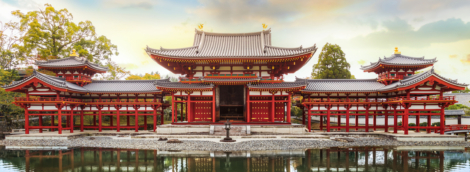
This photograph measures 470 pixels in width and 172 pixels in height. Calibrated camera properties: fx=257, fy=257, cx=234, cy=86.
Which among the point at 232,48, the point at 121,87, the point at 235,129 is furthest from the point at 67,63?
the point at 235,129

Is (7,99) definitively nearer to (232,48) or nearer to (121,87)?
(121,87)

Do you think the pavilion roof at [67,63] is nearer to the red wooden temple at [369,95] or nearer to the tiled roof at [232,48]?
the tiled roof at [232,48]

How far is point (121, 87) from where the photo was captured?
2394 centimetres

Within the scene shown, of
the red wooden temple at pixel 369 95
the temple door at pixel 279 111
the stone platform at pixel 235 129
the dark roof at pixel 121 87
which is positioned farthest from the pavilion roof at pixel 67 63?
the red wooden temple at pixel 369 95

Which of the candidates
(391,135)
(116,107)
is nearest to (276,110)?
(391,135)

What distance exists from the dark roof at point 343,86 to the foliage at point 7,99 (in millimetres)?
29186

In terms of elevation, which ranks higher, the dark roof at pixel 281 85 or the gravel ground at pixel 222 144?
the dark roof at pixel 281 85

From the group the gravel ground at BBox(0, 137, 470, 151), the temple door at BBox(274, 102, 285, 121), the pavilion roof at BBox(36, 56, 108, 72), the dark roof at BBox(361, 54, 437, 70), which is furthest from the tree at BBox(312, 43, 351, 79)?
the pavilion roof at BBox(36, 56, 108, 72)

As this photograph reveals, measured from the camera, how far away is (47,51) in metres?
31.2

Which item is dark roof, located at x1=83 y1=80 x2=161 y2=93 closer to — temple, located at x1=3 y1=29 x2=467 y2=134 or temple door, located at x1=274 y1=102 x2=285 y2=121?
temple, located at x1=3 y1=29 x2=467 y2=134

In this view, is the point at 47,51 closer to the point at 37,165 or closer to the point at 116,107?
the point at 116,107

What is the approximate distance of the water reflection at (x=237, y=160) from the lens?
1107 centimetres

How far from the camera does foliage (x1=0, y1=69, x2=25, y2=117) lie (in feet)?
84.4

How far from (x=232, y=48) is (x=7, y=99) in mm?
23372
